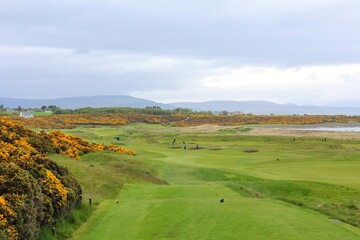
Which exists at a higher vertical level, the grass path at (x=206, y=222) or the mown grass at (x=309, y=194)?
the grass path at (x=206, y=222)

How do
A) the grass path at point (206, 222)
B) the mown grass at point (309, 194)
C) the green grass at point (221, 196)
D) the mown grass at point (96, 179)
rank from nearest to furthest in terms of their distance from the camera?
Result: 1. the grass path at point (206, 222)
2. the green grass at point (221, 196)
3. the mown grass at point (96, 179)
4. the mown grass at point (309, 194)

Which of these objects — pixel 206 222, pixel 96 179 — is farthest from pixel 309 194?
pixel 206 222

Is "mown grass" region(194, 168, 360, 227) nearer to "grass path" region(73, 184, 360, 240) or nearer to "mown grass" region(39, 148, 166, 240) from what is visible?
"grass path" region(73, 184, 360, 240)

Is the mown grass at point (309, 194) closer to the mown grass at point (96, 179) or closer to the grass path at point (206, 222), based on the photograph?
the grass path at point (206, 222)

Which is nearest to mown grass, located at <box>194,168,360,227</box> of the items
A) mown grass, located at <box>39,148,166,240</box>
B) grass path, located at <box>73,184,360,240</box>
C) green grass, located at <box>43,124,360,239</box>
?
green grass, located at <box>43,124,360,239</box>

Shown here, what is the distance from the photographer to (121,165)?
124ft

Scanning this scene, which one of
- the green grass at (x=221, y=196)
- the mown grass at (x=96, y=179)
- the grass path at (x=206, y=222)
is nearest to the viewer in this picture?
the grass path at (x=206, y=222)

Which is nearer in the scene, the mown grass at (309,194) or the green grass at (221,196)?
the green grass at (221,196)

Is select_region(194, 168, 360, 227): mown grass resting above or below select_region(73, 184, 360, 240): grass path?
below

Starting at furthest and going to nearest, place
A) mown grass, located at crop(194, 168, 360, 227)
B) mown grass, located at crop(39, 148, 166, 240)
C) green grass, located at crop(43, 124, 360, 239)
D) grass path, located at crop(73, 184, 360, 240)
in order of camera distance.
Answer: mown grass, located at crop(194, 168, 360, 227) < mown grass, located at crop(39, 148, 166, 240) < green grass, located at crop(43, 124, 360, 239) < grass path, located at crop(73, 184, 360, 240)

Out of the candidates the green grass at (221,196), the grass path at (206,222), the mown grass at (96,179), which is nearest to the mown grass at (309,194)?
the green grass at (221,196)

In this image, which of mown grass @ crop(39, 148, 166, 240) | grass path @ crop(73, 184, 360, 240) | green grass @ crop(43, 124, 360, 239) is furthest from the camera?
mown grass @ crop(39, 148, 166, 240)

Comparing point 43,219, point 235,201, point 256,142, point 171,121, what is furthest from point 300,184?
point 171,121

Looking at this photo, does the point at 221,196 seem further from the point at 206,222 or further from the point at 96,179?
the point at 96,179
